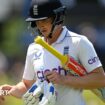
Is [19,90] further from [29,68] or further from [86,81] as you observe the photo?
[86,81]

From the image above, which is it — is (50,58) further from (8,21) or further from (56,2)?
(8,21)

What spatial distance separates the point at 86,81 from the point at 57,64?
0.34 metres

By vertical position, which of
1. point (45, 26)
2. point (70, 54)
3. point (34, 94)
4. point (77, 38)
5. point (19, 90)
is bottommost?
point (19, 90)

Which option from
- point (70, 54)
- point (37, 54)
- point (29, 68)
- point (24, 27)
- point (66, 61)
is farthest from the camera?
Answer: point (24, 27)

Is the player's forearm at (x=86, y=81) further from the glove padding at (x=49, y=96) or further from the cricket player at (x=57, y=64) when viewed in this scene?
the glove padding at (x=49, y=96)

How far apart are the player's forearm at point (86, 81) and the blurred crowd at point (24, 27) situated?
10.0 m

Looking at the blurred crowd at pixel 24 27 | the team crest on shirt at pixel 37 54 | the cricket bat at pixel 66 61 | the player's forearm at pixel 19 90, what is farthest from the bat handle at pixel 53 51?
the blurred crowd at pixel 24 27

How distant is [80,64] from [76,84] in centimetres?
22

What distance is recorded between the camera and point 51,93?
7.43 m

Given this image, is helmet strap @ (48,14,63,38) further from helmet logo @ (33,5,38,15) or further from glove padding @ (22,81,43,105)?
glove padding @ (22,81,43,105)

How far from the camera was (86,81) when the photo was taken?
7.41m

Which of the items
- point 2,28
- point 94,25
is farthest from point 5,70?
point 2,28

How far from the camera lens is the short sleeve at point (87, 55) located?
741cm

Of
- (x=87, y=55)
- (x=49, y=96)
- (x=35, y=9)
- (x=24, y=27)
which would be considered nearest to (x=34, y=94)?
(x=49, y=96)
